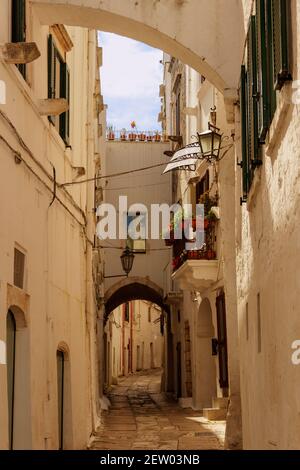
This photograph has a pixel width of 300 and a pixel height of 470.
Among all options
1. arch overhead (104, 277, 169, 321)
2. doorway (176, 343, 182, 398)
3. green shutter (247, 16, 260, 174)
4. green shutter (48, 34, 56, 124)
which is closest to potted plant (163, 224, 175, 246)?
doorway (176, 343, 182, 398)

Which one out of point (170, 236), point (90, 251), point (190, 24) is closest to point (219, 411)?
point (90, 251)

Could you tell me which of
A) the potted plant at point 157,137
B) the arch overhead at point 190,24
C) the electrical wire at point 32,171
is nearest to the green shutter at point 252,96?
the arch overhead at point 190,24

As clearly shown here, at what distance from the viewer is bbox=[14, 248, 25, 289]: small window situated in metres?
9.51

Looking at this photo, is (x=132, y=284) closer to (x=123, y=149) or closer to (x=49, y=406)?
(x=123, y=149)

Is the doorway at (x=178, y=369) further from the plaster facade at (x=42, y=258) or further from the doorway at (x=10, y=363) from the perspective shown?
the doorway at (x=10, y=363)

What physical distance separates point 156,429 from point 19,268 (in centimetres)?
839

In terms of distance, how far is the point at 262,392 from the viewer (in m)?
7.86

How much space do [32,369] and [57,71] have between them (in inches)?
207

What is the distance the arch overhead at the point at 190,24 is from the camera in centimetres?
1066

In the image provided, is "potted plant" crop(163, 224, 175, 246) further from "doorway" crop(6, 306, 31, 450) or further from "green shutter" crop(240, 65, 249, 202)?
"green shutter" crop(240, 65, 249, 202)

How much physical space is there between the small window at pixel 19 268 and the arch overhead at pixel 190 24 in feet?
11.5

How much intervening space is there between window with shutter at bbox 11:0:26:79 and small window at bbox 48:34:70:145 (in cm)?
195

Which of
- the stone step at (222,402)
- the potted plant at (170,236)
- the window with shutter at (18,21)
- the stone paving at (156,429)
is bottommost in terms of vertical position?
the stone paving at (156,429)

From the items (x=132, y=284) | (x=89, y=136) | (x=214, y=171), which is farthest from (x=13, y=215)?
(x=132, y=284)
